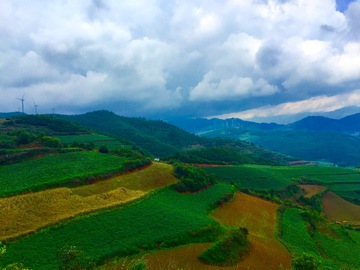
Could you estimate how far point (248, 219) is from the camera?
76.6 metres

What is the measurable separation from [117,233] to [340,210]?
98.6m

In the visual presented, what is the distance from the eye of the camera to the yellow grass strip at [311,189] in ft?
452

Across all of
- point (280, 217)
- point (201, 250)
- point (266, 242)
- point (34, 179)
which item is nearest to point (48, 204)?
point (34, 179)

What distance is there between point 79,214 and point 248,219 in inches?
1534

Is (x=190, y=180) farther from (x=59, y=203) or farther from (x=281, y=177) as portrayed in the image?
(x=281, y=177)

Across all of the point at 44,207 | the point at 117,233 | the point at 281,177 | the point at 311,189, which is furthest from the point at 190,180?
the point at 311,189

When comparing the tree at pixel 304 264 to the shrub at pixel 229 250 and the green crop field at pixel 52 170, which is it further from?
the green crop field at pixel 52 170

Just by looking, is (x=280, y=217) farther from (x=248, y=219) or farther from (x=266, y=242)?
(x=266, y=242)

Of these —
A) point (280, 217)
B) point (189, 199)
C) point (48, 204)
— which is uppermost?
point (48, 204)

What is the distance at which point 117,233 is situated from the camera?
53.3 meters

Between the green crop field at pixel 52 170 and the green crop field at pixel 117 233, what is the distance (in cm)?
1618

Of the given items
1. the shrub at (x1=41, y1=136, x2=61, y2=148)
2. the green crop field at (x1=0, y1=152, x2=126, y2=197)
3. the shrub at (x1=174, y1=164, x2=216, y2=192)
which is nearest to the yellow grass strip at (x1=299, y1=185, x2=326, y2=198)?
the shrub at (x1=174, y1=164, x2=216, y2=192)

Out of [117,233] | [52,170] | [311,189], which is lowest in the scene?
[311,189]

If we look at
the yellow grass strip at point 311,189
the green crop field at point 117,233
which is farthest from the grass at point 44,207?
the yellow grass strip at point 311,189
